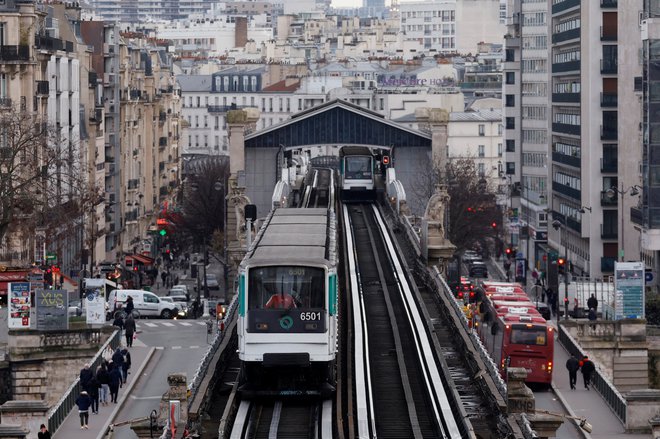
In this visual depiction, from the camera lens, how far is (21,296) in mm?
61344

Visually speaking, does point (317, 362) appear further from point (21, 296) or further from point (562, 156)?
point (562, 156)

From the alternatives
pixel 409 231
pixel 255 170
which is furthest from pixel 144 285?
pixel 409 231

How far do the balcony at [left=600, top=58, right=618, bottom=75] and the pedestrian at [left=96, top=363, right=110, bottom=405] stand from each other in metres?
50.7

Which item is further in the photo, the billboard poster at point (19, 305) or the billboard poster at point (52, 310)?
the billboard poster at point (52, 310)

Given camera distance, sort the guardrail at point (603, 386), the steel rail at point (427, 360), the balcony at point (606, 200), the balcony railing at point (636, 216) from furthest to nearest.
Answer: the balcony at point (606, 200)
the balcony railing at point (636, 216)
the guardrail at point (603, 386)
the steel rail at point (427, 360)

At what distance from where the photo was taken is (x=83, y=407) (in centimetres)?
4853

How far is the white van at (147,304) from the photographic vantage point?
79.1 m

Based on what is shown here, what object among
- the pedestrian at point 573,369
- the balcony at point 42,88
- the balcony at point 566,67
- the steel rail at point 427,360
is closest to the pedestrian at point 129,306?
the steel rail at point 427,360

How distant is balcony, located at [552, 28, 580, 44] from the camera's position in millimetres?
104794

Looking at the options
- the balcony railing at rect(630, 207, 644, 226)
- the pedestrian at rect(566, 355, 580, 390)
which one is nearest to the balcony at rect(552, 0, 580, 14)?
the balcony railing at rect(630, 207, 644, 226)

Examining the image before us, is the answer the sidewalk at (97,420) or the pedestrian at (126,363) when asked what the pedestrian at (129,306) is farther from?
the sidewalk at (97,420)

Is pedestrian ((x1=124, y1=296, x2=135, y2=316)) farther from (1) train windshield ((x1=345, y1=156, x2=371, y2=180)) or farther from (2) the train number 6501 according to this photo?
(2) the train number 6501

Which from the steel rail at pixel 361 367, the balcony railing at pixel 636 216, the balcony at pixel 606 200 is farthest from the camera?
the balcony at pixel 606 200

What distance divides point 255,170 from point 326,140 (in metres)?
4.24
